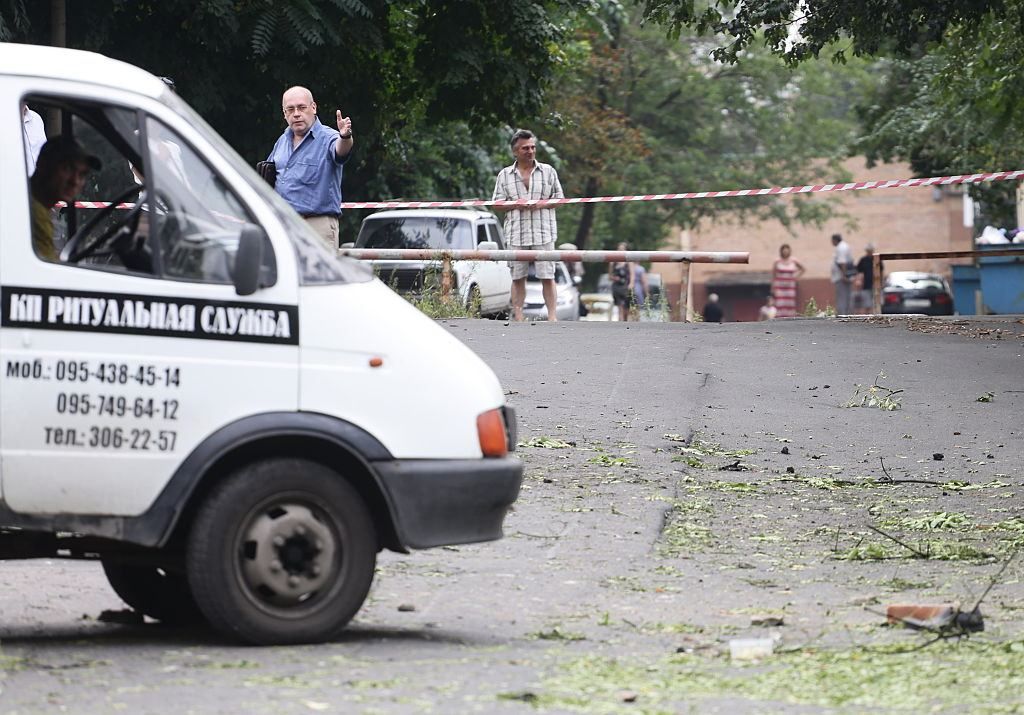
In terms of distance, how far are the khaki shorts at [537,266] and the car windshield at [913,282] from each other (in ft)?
97.7

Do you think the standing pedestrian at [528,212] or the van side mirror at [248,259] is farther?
the standing pedestrian at [528,212]

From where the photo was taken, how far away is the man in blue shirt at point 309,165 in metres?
11.6

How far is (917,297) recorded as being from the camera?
1870 inches

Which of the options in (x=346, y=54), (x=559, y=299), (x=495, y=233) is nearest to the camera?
(x=346, y=54)

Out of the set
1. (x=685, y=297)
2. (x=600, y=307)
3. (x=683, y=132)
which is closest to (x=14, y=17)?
(x=685, y=297)

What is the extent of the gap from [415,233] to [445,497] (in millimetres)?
17697

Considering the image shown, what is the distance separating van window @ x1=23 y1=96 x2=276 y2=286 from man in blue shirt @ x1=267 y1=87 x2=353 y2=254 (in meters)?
5.09

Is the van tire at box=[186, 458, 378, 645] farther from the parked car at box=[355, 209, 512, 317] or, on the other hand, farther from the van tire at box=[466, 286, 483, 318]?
the parked car at box=[355, 209, 512, 317]

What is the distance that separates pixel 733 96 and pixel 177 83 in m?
36.6

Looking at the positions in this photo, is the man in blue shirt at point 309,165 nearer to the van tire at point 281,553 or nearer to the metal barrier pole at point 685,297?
the van tire at point 281,553

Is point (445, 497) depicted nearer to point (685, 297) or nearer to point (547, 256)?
point (547, 256)

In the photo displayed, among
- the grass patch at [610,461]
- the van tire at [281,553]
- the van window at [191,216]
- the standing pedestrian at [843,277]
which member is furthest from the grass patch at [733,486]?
the standing pedestrian at [843,277]

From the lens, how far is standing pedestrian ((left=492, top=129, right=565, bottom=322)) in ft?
62.6

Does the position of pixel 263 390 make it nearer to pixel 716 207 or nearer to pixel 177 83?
pixel 177 83
